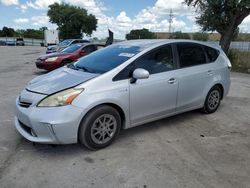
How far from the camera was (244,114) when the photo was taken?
5.86 metres

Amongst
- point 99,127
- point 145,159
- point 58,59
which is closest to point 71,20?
point 58,59

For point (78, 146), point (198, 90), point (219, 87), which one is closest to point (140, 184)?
point (78, 146)

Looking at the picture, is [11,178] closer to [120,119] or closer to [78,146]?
[78,146]

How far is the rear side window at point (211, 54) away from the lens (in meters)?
5.50

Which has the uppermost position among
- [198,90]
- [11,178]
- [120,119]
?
[198,90]

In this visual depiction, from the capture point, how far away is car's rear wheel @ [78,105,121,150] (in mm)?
3730

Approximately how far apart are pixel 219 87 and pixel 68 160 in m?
3.63

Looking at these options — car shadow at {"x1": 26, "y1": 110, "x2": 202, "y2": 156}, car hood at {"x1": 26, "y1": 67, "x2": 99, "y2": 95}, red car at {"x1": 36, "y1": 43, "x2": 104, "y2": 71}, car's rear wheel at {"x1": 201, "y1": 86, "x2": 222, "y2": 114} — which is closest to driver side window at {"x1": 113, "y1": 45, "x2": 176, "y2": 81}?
car hood at {"x1": 26, "y1": 67, "x2": 99, "y2": 95}

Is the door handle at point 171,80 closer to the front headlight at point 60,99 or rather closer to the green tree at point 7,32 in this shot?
the front headlight at point 60,99

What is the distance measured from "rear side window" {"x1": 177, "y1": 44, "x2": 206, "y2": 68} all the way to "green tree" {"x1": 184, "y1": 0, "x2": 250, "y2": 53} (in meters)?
13.5

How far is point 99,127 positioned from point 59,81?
36.3 inches

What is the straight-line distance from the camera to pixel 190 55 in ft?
16.7

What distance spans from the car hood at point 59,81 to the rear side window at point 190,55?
180 cm

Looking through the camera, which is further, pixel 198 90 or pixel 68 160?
pixel 198 90
